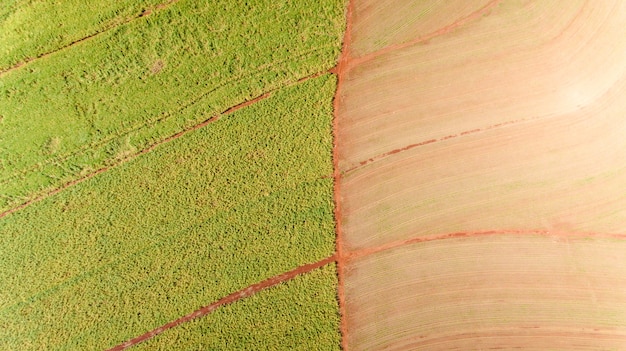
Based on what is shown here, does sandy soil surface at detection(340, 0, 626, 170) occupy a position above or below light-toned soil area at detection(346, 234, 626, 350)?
above

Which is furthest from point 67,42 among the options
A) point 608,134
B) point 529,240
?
point 608,134

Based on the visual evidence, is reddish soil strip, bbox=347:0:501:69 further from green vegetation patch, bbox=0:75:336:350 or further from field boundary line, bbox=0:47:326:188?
field boundary line, bbox=0:47:326:188

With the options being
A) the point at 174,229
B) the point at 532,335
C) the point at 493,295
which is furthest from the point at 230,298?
the point at 532,335

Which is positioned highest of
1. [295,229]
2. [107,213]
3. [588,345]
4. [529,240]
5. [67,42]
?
[67,42]

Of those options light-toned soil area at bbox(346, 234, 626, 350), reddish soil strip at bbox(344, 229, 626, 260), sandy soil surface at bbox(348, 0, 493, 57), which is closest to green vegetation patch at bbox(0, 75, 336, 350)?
reddish soil strip at bbox(344, 229, 626, 260)

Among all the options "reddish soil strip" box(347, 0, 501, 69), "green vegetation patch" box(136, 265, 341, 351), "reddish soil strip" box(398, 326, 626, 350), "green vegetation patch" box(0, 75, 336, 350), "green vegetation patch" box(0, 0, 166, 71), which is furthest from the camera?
"green vegetation patch" box(0, 0, 166, 71)

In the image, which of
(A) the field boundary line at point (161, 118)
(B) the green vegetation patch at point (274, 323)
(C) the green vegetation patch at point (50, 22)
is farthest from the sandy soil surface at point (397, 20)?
(B) the green vegetation patch at point (274, 323)

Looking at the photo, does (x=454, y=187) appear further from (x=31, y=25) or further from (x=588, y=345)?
(x=31, y=25)
